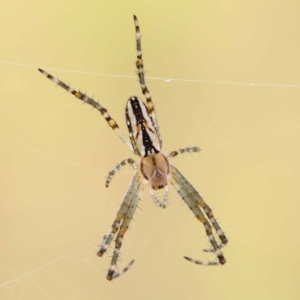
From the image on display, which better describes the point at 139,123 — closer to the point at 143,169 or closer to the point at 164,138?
the point at 143,169

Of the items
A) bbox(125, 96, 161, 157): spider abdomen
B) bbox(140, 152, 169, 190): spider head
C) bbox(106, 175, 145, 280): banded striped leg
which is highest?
bbox(125, 96, 161, 157): spider abdomen

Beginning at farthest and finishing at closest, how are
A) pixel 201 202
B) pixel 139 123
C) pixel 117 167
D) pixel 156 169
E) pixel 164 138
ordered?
pixel 164 138, pixel 201 202, pixel 156 169, pixel 117 167, pixel 139 123

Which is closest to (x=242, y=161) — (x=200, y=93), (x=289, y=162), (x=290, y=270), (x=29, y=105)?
(x=289, y=162)

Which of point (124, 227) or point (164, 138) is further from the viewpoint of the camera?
point (164, 138)

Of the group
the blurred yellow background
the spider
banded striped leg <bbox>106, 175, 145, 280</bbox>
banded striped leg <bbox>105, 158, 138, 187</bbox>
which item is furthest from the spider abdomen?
the blurred yellow background

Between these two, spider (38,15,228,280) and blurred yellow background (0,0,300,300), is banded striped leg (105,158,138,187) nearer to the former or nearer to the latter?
spider (38,15,228,280)

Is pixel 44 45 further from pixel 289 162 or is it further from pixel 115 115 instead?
pixel 289 162

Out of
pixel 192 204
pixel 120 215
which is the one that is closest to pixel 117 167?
pixel 120 215
